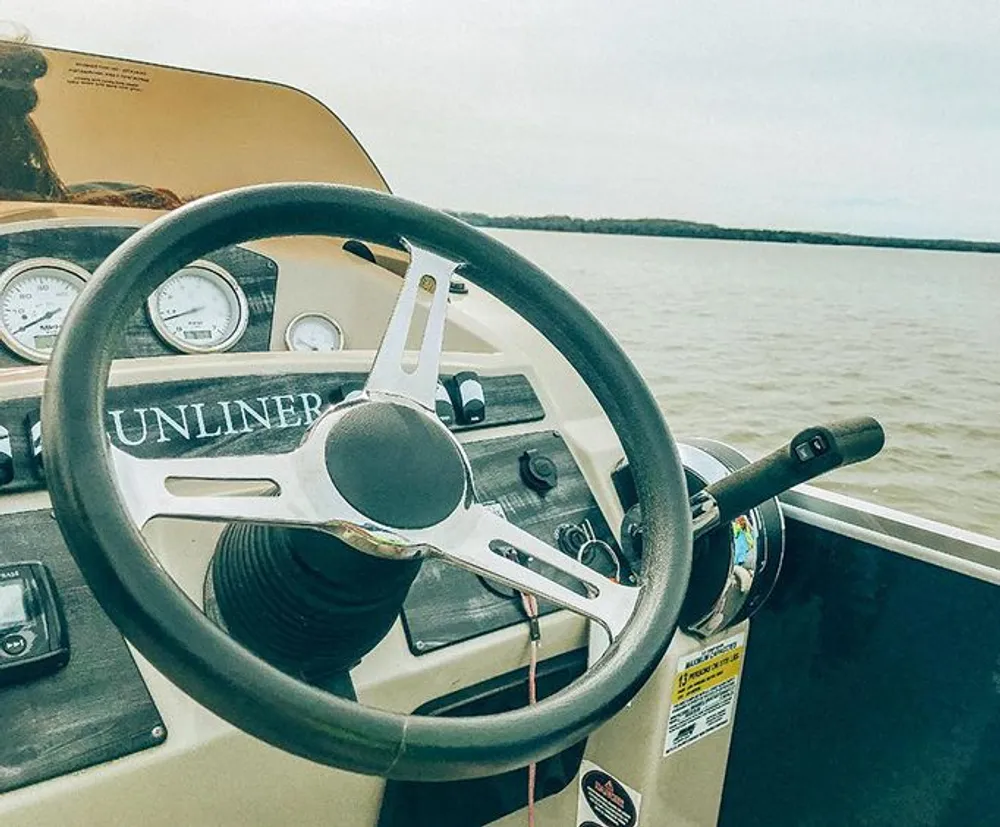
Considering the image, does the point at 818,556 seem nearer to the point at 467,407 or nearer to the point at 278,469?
the point at 467,407

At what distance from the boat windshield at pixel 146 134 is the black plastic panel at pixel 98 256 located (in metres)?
0.18

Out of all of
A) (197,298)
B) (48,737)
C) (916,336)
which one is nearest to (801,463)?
(48,737)

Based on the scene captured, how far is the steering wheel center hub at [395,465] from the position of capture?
2.48 ft

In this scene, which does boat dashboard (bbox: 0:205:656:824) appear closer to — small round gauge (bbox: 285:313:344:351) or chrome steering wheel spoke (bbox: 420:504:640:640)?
small round gauge (bbox: 285:313:344:351)

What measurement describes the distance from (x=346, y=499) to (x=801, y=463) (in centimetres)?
55

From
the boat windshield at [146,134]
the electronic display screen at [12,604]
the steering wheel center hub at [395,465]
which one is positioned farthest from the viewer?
the boat windshield at [146,134]

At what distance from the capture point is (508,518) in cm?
125

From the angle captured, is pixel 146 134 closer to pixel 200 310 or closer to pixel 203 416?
pixel 200 310

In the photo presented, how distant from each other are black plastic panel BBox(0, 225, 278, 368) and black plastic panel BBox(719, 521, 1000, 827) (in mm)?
936

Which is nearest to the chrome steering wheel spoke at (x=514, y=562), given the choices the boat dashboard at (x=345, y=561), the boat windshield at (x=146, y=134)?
the boat dashboard at (x=345, y=561)

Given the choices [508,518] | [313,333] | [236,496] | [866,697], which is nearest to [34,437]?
[236,496]

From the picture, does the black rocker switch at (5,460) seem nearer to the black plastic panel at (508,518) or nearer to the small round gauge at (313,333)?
the black plastic panel at (508,518)

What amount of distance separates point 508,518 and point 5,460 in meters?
0.57

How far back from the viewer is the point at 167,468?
739mm
